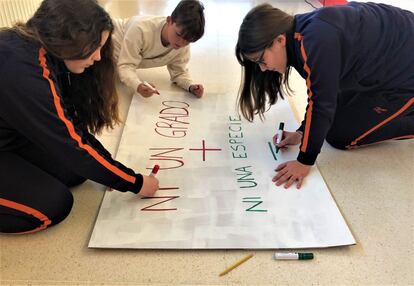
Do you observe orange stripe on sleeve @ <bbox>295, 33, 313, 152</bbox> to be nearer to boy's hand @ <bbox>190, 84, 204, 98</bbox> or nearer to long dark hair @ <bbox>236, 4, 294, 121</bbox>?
long dark hair @ <bbox>236, 4, 294, 121</bbox>

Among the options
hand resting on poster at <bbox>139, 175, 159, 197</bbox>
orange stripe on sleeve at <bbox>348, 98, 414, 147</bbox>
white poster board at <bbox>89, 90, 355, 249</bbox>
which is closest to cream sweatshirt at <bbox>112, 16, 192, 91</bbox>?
white poster board at <bbox>89, 90, 355, 249</bbox>

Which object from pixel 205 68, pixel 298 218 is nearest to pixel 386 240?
pixel 298 218

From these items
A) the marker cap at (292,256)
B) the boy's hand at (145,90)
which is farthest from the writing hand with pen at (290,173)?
the boy's hand at (145,90)

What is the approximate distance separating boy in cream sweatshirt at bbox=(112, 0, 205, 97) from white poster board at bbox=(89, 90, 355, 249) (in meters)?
0.14

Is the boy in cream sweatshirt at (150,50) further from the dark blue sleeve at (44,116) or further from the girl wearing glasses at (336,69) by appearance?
the dark blue sleeve at (44,116)

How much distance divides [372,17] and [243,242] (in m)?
0.71

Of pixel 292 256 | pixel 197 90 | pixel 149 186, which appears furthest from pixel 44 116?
pixel 197 90

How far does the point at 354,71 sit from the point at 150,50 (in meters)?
0.75

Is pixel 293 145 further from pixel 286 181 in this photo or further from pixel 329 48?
pixel 329 48

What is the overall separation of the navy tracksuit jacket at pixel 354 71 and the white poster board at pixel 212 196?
140 mm

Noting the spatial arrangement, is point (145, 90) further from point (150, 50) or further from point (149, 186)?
point (149, 186)

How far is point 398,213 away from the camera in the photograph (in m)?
1.02

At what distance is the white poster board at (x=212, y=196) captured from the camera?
89 cm

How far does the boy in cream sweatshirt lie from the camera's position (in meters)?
1.38
